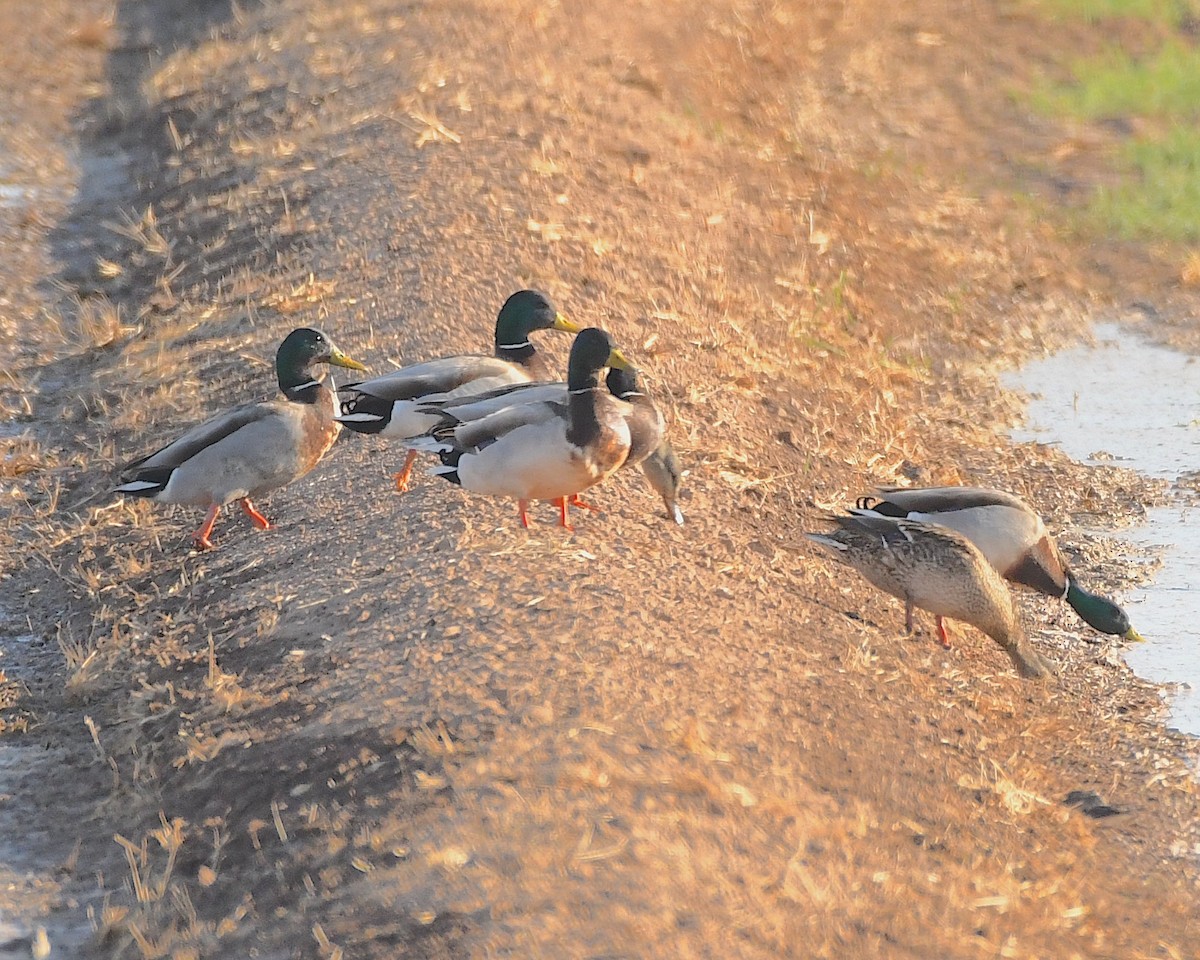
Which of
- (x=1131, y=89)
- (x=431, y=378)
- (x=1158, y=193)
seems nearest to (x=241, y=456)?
(x=431, y=378)

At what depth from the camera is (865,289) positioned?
10062 millimetres

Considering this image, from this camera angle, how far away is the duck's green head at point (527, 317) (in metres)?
6.85

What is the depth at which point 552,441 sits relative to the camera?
18.8 ft

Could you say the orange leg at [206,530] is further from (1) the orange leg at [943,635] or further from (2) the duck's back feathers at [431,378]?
(1) the orange leg at [943,635]

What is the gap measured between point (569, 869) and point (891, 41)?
1181 centimetres

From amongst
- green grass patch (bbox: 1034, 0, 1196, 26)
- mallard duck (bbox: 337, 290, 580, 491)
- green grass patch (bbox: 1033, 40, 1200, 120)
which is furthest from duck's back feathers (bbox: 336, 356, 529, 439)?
green grass patch (bbox: 1034, 0, 1196, 26)

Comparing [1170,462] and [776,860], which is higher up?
[776,860]

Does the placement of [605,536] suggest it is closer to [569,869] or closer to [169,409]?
[569,869]

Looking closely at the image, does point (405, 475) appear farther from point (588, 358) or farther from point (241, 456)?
point (588, 358)

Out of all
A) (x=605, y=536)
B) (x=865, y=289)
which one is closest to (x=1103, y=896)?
(x=605, y=536)

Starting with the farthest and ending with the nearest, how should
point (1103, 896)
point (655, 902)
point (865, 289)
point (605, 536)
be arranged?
point (865, 289), point (605, 536), point (1103, 896), point (655, 902)

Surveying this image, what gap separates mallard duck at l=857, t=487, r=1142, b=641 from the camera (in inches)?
255

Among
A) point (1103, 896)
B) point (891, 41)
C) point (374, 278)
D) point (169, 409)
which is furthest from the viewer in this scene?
point (891, 41)

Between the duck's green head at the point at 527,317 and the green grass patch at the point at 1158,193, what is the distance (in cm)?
569
